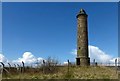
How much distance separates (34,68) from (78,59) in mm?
13189

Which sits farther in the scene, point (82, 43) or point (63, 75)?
point (82, 43)

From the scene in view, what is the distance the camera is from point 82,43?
39594mm

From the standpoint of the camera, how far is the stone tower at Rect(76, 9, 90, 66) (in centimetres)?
3953

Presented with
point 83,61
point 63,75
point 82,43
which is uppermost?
point 82,43

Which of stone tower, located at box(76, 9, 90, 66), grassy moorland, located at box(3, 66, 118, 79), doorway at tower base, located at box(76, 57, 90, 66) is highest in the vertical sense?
stone tower, located at box(76, 9, 90, 66)

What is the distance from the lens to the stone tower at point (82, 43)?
39.5 m

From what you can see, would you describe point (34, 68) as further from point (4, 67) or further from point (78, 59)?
point (78, 59)

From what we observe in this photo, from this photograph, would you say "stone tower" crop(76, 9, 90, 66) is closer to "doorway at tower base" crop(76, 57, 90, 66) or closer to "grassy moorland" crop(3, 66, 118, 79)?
"doorway at tower base" crop(76, 57, 90, 66)

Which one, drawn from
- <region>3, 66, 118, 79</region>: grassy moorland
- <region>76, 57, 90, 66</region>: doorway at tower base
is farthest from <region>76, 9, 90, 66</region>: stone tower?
<region>3, 66, 118, 79</region>: grassy moorland

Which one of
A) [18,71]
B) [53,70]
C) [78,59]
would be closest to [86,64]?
[78,59]

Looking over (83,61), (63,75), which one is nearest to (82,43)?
(83,61)

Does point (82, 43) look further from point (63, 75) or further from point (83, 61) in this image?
point (63, 75)

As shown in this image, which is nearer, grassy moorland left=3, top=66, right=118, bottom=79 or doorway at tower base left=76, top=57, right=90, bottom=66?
grassy moorland left=3, top=66, right=118, bottom=79

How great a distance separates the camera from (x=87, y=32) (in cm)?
4050
